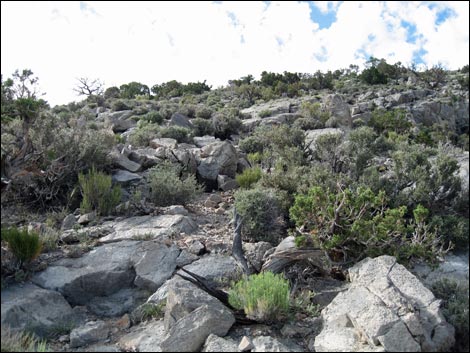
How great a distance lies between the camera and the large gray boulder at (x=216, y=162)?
11548mm

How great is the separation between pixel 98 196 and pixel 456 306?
21.9ft

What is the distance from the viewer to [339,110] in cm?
2059

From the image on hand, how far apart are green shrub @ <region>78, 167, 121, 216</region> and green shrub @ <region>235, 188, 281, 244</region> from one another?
2.62m

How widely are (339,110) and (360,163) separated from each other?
10841 millimetres

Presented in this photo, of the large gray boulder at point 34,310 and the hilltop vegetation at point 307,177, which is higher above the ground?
the hilltop vegetation at point 307,177

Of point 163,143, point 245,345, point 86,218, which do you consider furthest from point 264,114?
point 245,345

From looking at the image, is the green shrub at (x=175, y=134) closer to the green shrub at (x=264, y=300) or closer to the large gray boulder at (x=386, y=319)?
the green shrub at (x=264, y=300)

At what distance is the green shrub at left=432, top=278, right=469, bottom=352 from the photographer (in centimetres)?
482

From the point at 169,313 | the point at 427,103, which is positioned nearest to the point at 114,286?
the point at 169,313

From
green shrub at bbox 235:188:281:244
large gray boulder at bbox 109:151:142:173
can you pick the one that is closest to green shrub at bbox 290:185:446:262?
green shrub at bbox 235:188:281:244

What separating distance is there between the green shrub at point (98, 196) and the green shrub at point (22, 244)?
2.56 m

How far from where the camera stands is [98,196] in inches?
344

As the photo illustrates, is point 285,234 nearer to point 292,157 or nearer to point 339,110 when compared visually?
point 292,157

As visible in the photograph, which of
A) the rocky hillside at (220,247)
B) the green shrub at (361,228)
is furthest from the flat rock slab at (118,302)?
the green shrub at (361,228)
